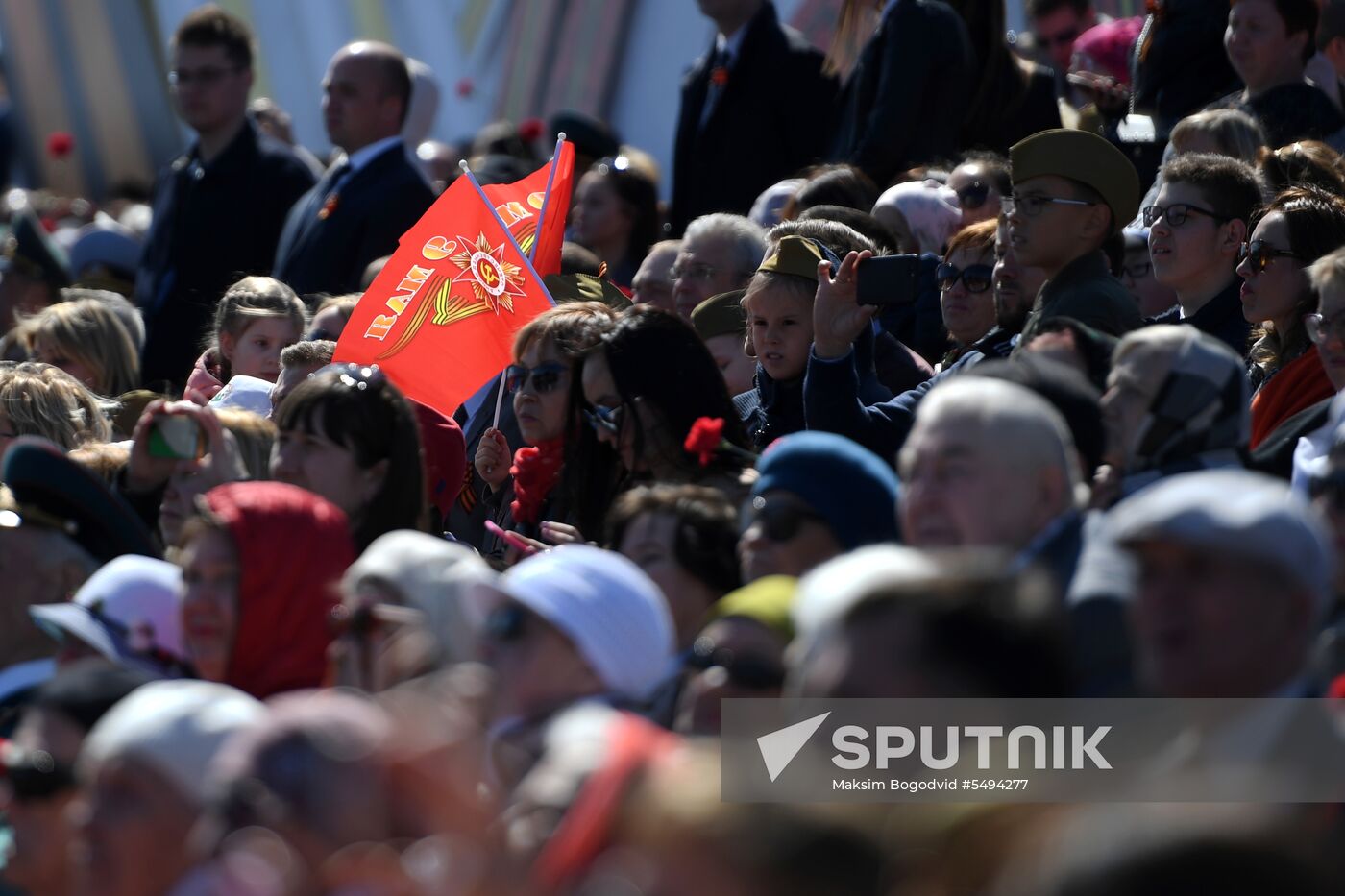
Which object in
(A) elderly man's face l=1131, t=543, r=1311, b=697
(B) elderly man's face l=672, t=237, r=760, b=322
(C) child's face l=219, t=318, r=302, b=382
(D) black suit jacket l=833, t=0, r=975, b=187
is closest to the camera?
(A) elderly man's face l=1131, t=543, r=1311, b=697

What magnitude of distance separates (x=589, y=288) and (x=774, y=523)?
10.1 feet

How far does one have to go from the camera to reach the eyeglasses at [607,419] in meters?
5.23

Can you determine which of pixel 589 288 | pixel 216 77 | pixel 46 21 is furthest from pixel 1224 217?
pixel 46 21

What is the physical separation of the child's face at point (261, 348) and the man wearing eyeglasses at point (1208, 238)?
3110mm

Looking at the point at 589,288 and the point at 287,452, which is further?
the point at 589,288

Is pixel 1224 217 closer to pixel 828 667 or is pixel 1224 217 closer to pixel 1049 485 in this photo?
pixel 1049 485

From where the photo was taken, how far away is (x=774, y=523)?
403 centimetres

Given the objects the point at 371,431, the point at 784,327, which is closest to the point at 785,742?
the point at 371,431

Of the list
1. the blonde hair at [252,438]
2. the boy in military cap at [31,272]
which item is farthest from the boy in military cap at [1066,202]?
the boy in military cap at [31,272]

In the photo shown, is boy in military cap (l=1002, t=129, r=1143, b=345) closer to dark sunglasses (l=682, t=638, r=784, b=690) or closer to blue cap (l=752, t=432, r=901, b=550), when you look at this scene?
blue cap (l=752, t=432, r=901, b=550)

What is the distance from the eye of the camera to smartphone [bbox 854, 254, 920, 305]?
5230 millimetres

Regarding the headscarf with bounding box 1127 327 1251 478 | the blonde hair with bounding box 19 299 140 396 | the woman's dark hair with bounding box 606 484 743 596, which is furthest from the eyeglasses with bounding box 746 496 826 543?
the blonde hair with bounding box 19 299 140 396

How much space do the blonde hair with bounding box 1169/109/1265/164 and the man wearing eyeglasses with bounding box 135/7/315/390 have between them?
4.20 meters

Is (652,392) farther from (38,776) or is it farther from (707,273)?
(38,776)
